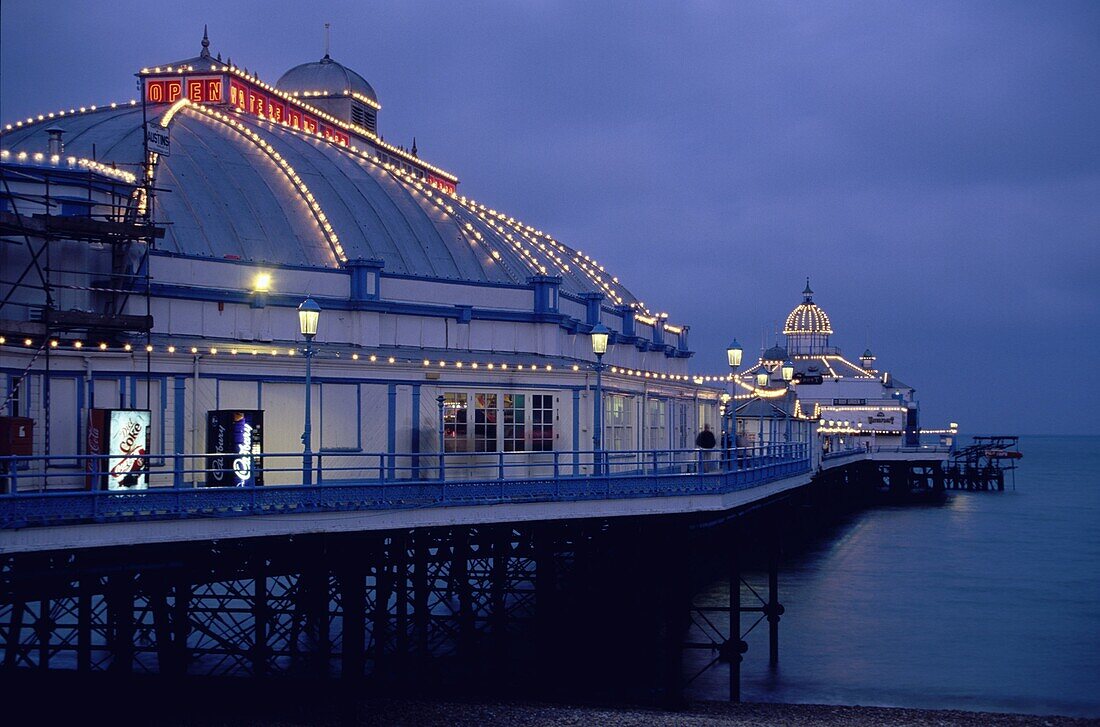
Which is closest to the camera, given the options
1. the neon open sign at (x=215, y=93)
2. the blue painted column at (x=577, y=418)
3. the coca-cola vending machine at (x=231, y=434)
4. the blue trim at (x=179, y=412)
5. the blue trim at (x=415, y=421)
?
the coca-cola vending machine at (x=231, y=434)

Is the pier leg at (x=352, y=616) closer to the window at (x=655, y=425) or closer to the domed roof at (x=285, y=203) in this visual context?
the domed roof at (x=285, y=203)

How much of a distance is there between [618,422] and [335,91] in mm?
24290

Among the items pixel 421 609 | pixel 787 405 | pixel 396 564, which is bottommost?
pixel 421 609

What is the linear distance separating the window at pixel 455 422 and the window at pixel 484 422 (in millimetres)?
248

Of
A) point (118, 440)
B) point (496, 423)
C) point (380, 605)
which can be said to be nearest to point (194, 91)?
point (496, 423)

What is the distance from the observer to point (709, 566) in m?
56.5

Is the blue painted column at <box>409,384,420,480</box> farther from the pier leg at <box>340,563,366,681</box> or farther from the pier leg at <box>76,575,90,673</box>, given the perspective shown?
the pier leg at <box>76,575,90,673</box>

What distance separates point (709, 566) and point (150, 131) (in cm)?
3356

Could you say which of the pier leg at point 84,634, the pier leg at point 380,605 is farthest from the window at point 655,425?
the pier leg at point 84,634

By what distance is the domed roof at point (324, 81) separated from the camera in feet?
177

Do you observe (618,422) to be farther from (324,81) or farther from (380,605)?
(324,81)

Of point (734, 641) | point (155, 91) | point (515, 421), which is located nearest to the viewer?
point (734, 641)

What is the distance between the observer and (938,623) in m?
44.6

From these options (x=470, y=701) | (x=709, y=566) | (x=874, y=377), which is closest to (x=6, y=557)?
(x=470, y=701)
